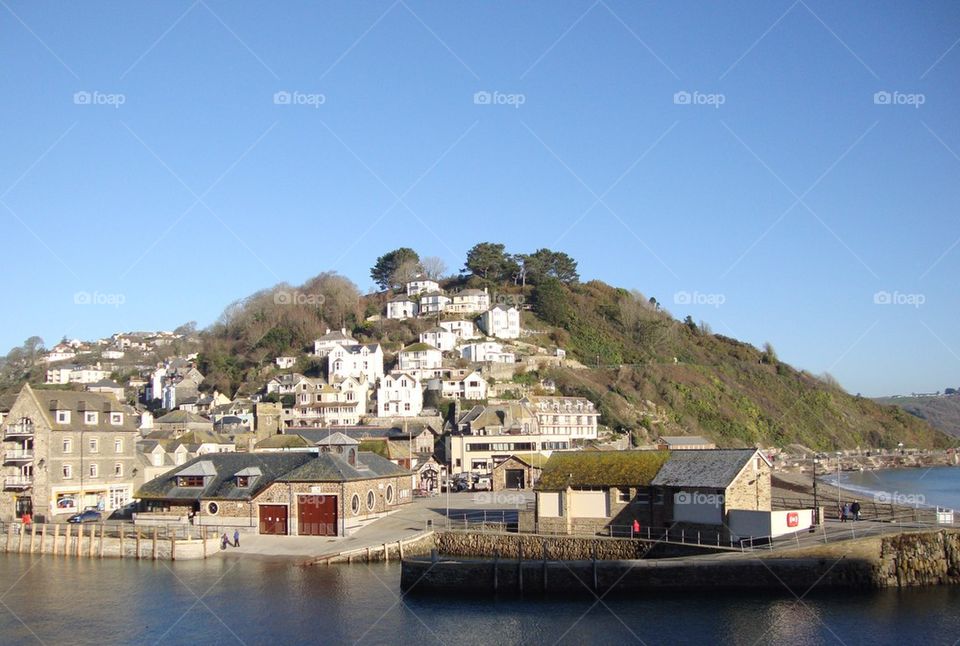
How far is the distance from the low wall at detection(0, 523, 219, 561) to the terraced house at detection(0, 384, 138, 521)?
4.07 m

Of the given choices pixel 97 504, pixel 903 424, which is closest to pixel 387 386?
pixel 97 504

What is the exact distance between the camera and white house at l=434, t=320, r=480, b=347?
119 meters

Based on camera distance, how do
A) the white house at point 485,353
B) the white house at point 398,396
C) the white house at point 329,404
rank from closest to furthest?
the white house at point 329,404, the white house at point 398,396, the white house at point 485,353

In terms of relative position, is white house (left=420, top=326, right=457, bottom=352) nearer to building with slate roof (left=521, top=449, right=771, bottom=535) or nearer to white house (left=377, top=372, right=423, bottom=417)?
white house (left=377, top=372, right=423, bottom=417)

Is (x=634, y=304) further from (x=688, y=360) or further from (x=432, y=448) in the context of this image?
(x=432, y=448)

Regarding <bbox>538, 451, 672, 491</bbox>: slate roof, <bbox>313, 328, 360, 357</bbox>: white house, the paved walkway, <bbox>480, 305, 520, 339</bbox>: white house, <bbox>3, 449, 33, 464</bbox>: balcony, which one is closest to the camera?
<bbox>538, 451, 672, 491</bbox>: slate roof

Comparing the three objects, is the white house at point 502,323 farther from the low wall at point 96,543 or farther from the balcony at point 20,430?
the low wall at point 96,543

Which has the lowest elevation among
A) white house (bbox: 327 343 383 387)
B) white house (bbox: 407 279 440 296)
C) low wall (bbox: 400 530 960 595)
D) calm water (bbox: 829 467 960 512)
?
calm water (bbox: 829 467 960 512)

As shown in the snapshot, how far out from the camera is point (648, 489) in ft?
132

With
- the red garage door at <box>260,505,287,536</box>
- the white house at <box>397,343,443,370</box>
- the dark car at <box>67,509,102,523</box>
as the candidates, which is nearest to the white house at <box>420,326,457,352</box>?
the white house at <box>397,343,443,370</box>

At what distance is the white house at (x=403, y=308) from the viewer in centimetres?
13000

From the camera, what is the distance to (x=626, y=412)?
10369 centimetres

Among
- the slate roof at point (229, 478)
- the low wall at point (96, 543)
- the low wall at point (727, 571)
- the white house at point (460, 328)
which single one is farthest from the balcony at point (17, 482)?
the white house at point (460, 328)

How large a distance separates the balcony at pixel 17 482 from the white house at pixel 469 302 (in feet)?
261
